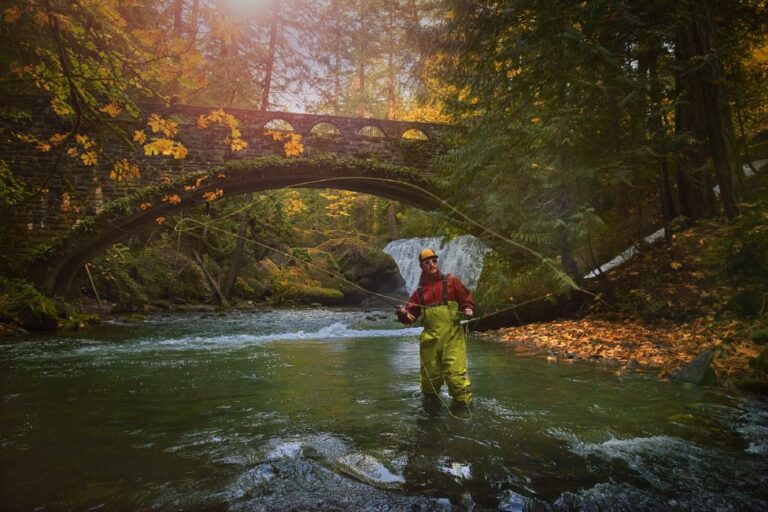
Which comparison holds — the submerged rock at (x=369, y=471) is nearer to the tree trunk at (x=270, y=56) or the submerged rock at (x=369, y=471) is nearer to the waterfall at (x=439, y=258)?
the waterfall at (x=439, y=258)

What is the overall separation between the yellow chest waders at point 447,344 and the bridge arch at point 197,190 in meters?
9.21

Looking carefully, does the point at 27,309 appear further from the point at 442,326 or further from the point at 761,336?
the point at 761,336

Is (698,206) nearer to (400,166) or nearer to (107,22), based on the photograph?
(400,166)

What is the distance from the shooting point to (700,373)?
5.41m

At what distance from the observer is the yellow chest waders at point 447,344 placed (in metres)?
4.63

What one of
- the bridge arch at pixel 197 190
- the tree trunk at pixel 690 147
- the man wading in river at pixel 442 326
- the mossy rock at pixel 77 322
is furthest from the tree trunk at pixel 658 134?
the mossy rock at pixel 77 322

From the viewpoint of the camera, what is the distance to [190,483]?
9.92 ft

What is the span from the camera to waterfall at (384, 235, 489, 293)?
2016 centimetres

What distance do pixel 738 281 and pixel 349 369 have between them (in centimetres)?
617

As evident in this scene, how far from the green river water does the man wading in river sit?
356mm

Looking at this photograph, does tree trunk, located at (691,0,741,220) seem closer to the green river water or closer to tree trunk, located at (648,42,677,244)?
tree trunk, located at (648,42,677,244)

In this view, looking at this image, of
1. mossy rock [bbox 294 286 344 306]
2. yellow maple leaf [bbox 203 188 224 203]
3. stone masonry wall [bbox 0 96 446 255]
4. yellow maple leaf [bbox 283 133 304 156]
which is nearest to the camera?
yellow maple leaf [bbox 283 133 304 156]

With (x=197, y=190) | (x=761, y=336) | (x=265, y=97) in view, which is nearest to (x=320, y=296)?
(x=265, y=97)

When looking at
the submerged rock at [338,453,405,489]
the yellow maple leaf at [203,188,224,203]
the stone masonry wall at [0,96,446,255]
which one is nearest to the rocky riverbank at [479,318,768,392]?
the submerged rock at [338,453,405,489]
